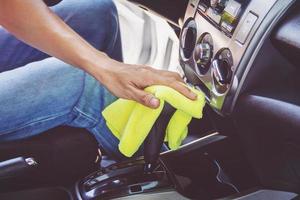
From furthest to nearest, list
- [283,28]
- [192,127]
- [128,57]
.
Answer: [128,57], [192,127], [283,28]

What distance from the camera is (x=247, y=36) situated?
0.80 meters

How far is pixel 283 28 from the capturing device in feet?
2.49

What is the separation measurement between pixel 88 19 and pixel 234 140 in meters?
0.39

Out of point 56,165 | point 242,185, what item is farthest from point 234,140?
point 56,165

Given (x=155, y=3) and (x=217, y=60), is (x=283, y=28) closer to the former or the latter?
(x=217, y=60)

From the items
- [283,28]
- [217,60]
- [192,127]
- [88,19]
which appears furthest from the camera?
[192,127]

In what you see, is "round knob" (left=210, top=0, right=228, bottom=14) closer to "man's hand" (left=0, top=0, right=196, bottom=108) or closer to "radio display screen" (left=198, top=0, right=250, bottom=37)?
"radio display screen" (left=198, top=0, right=250, bottom=37)

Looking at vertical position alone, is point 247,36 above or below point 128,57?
above

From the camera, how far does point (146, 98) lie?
0.74 metres

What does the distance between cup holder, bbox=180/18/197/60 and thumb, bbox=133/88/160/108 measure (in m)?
0.30

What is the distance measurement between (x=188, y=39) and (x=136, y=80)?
32 cm

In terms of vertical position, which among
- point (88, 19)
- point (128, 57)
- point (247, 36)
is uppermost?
point (247, 36)

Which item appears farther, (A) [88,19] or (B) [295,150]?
(A) [88,19]

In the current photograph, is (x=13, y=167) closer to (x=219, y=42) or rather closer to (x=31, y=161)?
(x=31, y=161)
